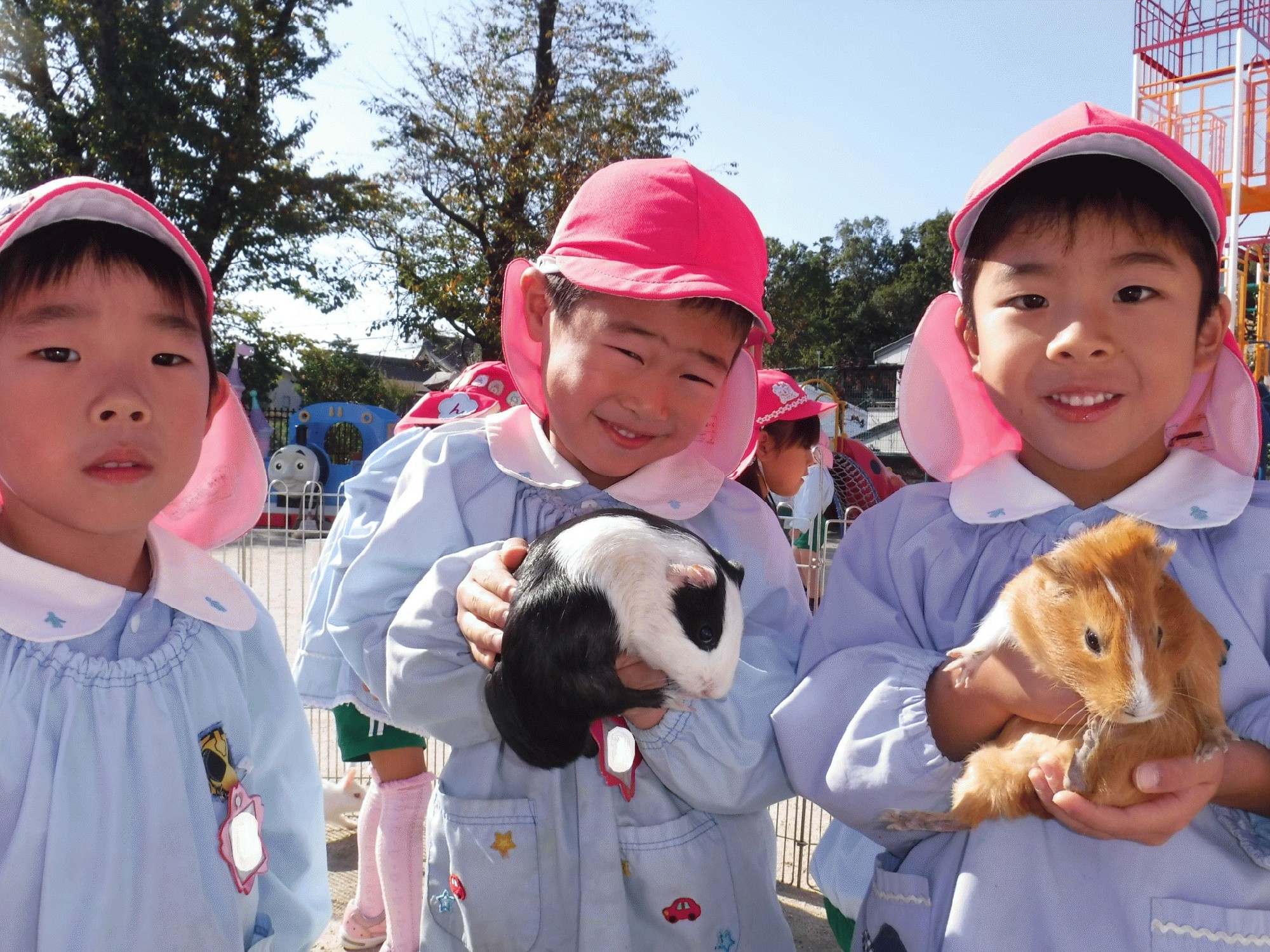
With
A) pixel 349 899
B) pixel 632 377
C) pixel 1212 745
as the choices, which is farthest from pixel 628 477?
pixel 349 899

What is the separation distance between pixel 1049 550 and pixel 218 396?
146cm

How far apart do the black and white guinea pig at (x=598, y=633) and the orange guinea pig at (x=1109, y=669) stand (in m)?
0.41

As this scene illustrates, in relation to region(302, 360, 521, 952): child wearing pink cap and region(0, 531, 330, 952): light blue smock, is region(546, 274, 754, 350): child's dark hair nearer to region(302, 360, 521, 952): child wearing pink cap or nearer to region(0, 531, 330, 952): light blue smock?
region(302, 360, 521, 952): child wearing pink cap

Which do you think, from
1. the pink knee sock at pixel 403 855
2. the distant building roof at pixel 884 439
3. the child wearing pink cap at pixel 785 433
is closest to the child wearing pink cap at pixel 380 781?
the pink knee sock at pixel 403 855

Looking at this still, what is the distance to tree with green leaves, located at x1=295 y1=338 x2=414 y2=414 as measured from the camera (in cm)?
2950

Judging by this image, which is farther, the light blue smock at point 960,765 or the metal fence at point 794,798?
the metal fence at point 794,798

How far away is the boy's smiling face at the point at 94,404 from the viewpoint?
131cm

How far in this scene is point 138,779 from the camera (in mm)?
1349

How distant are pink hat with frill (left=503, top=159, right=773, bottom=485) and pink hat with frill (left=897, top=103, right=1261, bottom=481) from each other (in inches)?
12.8

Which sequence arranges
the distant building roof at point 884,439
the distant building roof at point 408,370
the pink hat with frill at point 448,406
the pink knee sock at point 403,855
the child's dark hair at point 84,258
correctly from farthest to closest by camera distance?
the distant building roof at point 408,370 < the distant building roof at point 884,439 < the pink hat with frill at point 448,406 < the pink knee sock at point 403,855 < the child's dark hair at point 84,258

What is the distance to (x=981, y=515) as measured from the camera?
59.6 inches

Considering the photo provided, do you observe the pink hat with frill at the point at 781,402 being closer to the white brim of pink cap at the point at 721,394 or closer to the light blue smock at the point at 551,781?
the white brim of pink cap at the point at 721,394

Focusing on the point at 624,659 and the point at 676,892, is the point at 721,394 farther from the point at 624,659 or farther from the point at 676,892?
the point at 676,892

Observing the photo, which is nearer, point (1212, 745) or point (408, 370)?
point (1212, 745)
